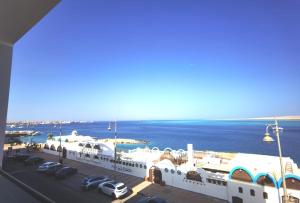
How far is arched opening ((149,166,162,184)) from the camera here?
13.3 metres

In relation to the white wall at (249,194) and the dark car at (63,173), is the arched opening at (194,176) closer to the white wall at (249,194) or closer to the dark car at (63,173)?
the white wall at (249,194)

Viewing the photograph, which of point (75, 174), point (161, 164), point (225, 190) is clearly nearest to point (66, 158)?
point (75, 174)

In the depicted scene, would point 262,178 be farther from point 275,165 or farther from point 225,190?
point 225,190

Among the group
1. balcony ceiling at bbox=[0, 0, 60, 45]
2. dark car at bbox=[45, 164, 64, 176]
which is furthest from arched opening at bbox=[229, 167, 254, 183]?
dark car at bbox=[45, 164, 64, 176]

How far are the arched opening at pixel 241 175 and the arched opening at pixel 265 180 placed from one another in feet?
0.99

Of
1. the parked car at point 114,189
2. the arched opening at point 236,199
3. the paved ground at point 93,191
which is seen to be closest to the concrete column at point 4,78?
the paved ground at point 93,191

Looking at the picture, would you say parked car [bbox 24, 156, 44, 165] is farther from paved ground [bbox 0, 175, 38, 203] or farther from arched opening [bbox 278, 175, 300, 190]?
paved ground [bbox 0, 175, 38, 203]

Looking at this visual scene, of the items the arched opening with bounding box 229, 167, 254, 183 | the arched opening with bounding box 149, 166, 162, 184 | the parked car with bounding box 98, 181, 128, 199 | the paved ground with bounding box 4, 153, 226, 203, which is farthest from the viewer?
the arched opening with bounding box 149, 166, 162, 184

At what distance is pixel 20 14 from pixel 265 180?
10655mm

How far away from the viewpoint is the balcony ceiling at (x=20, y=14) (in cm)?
158

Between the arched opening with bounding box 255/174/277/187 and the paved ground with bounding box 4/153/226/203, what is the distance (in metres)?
2.14

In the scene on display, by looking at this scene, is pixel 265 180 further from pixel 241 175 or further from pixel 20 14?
pixel 20 14

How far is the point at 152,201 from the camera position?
9.45 m

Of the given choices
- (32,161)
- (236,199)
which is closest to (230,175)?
(236,199)
